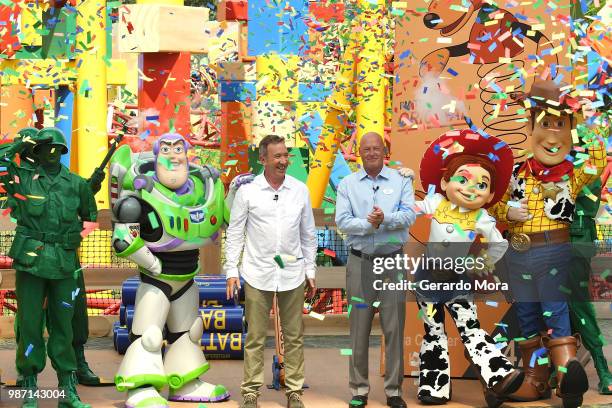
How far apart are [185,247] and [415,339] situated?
2.08 metres

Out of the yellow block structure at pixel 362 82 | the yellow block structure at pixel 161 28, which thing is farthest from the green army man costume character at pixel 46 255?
the yellow block structure at pixel 362 82

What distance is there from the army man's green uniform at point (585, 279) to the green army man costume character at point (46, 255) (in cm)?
356

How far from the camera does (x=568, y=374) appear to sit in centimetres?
763

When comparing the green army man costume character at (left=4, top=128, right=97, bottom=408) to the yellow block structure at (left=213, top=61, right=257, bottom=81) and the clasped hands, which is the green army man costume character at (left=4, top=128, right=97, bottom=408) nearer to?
the clasped hands

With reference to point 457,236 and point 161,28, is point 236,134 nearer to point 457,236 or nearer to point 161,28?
point 161,28

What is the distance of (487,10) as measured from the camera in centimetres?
866

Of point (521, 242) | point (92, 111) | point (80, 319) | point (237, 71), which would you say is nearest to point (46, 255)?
point (80, 319)

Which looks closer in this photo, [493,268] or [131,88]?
[493,268]

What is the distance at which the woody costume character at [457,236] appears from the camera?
7918 millimetres

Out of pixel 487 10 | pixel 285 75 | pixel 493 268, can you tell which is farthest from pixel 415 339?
pixel 285 75

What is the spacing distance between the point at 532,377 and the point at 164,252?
2772 millimetres

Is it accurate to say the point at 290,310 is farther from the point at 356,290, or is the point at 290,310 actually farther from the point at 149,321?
the point at 149,321

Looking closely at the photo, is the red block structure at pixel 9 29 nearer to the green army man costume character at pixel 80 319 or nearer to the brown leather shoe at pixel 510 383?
the green army man costume character at pixel 80 319

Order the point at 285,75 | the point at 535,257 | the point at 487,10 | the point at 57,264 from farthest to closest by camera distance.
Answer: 1. the point at 285,75
2. the point at 487,10
3. the point at 535,257
4. the point at 57,264
